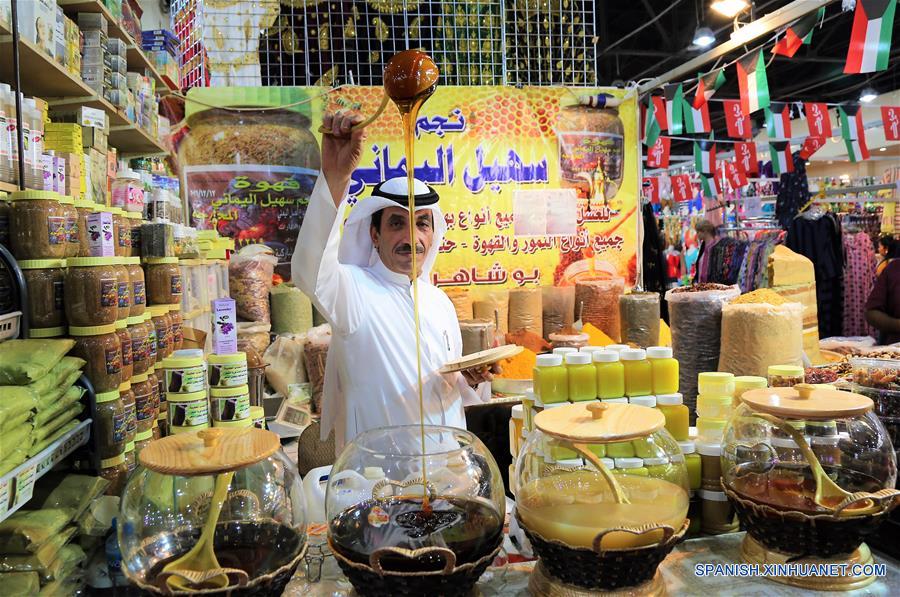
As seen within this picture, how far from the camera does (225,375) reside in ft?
5.06

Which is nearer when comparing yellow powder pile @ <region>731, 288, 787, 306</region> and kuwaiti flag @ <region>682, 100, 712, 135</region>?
yellow powder pile @ <region>731, 288, 787, 306</region>

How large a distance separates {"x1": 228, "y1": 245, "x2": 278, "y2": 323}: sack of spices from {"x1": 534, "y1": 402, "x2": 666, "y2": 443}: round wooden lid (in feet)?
10.5

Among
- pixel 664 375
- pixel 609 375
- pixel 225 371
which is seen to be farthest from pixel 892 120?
pixel 225 371

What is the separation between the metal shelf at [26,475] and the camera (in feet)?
4.12

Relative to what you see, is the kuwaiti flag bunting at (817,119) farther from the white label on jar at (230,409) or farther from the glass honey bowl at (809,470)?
the white label on jar at (230,409)

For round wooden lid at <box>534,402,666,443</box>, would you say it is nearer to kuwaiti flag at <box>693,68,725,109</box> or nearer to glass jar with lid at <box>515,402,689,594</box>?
glass jar with lid at <box>515,402,689,594</box>

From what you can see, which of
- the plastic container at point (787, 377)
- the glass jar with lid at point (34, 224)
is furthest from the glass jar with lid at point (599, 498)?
the glass jar with lid at point (34, 224)

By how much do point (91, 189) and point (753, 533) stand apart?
2.50 m

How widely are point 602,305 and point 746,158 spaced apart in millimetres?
5117

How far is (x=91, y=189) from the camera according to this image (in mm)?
2467

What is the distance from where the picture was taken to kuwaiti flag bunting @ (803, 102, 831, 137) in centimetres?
627

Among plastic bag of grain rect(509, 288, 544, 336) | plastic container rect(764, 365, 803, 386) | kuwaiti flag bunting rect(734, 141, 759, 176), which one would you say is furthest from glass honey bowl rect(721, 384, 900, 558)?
kuwaiti flag bunting rect(734, 141, 759, 176)

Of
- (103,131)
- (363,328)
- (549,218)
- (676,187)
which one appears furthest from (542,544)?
(676,187)

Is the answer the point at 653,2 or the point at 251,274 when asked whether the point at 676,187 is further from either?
the point at 251,274
